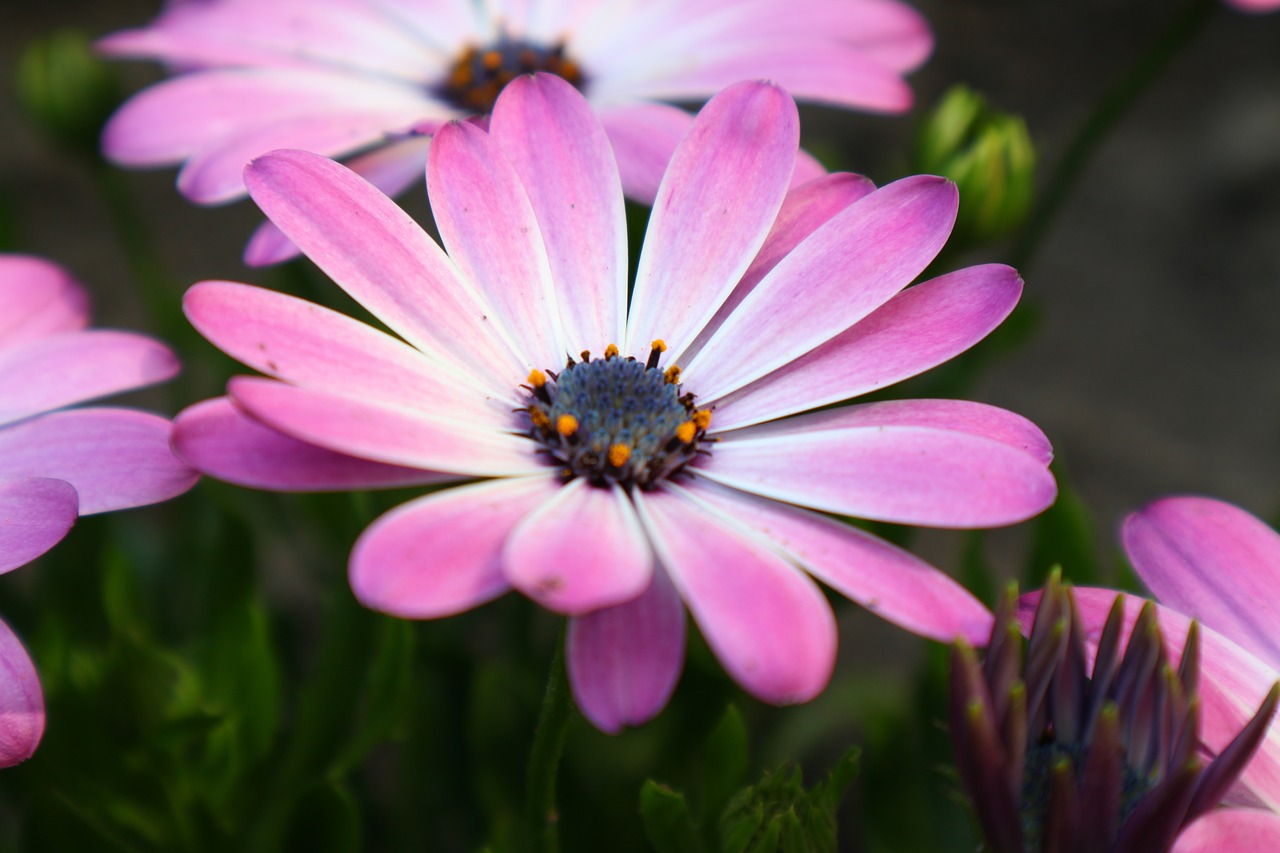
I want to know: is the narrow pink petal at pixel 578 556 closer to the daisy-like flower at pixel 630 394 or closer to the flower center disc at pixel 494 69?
the daisy-like flower at pixel 630 394

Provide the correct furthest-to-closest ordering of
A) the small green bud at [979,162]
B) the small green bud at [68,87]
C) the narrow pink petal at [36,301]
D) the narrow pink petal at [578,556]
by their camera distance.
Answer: the small green bud at [68,87], the small green bud at [979,162], the narrow pink petal at [36,301], the narrow pink petal at [578,556]

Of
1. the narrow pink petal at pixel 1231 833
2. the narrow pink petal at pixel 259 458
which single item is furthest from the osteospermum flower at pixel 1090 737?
the narrow pink petal at pixel 259 458

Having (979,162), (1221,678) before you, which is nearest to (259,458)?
(1221,678)

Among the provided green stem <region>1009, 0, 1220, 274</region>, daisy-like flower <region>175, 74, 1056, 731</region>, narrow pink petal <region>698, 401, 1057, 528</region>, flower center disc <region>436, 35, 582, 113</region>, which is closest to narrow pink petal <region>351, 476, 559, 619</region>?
daisy-like flower <region>175, 74, 1056, 731</region>

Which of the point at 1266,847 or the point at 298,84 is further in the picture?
the point at 298,84

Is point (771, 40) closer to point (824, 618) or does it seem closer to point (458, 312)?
point (458, 312)

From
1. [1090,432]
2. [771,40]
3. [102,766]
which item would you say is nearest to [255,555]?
[102,766]

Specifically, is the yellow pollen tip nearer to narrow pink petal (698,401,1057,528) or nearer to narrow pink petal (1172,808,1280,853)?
narrow pink petal (698,401,1057,528)
